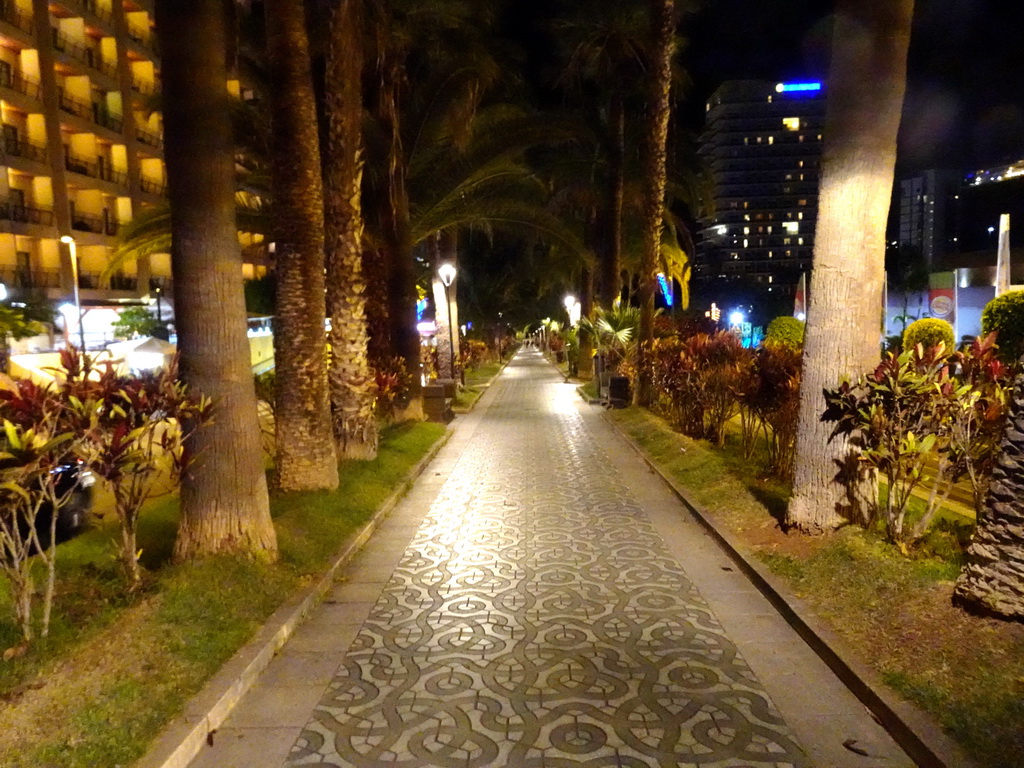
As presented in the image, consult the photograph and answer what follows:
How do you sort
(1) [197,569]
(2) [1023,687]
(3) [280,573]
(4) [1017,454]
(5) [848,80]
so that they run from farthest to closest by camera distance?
(5) [848,80]
(3) [280,573]
(1) [197,569]
(4) [1017,454]
(2) [1023,687]

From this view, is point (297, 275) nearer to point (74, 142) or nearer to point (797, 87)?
point (74, 142)

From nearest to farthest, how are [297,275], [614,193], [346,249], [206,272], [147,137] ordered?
[206,272], [297,275], [346,249], [614,193], [147,137]

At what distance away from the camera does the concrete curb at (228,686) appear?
3846mm

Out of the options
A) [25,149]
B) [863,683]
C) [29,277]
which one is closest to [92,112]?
[25,149]

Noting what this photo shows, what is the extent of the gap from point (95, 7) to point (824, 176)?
45088mm

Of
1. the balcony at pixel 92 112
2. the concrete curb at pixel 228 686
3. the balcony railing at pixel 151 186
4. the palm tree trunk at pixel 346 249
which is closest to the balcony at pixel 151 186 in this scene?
the balcony railing at pixel 151 186

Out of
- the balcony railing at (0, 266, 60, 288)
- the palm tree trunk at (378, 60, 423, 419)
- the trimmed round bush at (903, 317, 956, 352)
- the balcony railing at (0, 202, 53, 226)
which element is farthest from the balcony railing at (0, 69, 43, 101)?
the trimmed round bush at (903, 317, 956, 352)

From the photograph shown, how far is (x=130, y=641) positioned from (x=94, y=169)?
42.7 metres

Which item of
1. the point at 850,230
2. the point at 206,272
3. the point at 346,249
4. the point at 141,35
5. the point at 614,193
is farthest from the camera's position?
the point at 141,35

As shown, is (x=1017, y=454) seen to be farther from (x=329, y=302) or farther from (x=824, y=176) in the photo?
(x=329, y=302)

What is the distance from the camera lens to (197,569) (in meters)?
5.97

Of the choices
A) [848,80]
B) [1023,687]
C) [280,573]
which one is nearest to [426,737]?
[280,573]

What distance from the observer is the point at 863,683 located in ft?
14.8

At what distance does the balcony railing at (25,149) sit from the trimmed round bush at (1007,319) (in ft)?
124
